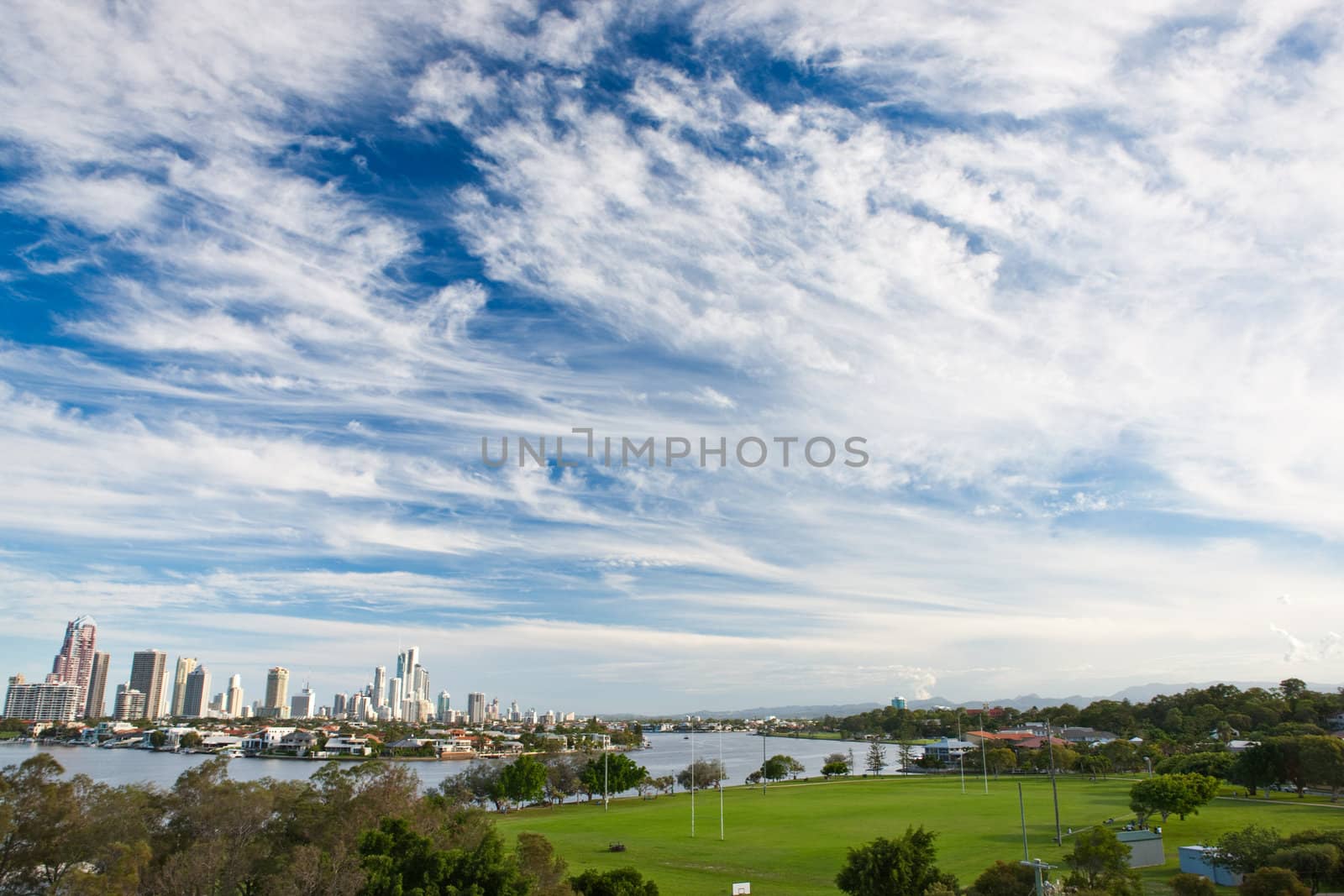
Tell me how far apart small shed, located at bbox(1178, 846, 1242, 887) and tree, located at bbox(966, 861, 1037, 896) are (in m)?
11.1

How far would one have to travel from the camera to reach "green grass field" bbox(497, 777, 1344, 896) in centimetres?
4538

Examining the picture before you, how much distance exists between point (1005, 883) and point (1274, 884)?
389 inches

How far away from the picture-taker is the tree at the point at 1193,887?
32.1 metres

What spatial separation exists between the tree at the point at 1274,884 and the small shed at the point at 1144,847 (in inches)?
460

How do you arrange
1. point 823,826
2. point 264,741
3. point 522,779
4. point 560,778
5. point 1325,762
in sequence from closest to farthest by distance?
point 1325,762, point 823,826, point 522,779, point 560,778, point 264,741

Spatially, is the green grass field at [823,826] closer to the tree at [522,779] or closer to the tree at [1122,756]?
the tree at [522,779]

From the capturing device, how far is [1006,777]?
350 feet

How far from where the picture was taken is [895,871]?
1260 inches

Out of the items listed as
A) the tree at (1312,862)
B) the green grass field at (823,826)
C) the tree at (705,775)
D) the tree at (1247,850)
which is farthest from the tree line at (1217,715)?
the tree at (1312,862)

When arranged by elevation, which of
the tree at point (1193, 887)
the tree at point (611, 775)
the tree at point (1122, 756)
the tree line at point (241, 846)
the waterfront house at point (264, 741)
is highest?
the tree line at point (241, 846)

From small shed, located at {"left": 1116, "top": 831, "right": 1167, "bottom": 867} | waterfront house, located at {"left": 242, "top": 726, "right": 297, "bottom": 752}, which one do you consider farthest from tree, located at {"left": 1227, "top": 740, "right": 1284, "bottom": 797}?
waterfront house, located at {"left": 242, "top": 726, "right": 297, "bottom": 752}

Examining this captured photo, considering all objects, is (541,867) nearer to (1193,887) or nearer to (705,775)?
(1193,887)

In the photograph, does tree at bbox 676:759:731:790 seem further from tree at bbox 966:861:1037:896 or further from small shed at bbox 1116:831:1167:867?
tree at bbox 966:861:1037:896

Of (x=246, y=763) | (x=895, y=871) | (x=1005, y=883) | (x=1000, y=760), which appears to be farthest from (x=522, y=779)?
(x=246, y=763)
